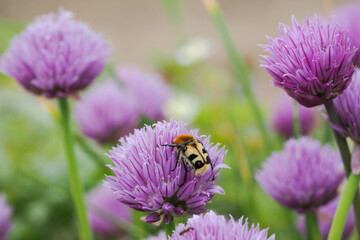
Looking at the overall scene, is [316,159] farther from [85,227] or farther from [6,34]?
[6,34]

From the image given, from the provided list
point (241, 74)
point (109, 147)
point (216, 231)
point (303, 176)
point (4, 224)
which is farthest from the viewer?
point (109, 147)

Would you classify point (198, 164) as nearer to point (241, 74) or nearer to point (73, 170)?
point (73, 170)

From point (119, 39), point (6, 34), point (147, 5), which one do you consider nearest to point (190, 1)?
point (147, 5)

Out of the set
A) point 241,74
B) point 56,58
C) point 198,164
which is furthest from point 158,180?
point 241,74

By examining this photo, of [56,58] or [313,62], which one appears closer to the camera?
[313,62]

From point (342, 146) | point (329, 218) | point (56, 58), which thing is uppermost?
point (56, 58)

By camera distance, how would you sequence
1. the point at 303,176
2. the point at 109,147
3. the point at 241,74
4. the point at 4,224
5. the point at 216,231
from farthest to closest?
the point at 109,147 < the point at 241,74 < the point at 4,224 < the point at 303,176 < the point at 216,231

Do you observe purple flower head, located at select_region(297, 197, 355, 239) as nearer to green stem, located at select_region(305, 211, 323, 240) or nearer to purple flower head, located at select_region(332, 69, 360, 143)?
green stem, located at select_region(305, 211, 323, 240)

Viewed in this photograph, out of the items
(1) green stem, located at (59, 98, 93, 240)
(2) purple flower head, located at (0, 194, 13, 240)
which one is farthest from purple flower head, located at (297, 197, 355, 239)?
(2) purple flower head, located at (0, 194, 13, 240)
